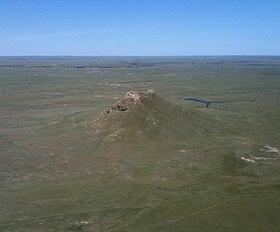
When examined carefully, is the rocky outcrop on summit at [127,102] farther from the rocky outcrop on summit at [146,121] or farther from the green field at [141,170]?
the green field at [141,170]

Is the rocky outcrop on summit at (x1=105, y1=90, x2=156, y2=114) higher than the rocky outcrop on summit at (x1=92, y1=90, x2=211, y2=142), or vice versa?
the rocky outcrop on summit at (x1=105, y1=90, x2=156, y2=114)

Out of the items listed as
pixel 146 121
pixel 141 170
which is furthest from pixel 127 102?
pixel 141 170

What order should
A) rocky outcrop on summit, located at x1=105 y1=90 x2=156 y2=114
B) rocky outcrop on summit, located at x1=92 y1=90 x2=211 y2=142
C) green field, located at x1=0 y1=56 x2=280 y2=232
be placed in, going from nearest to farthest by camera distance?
green field, located at x1=0 y1=56 x2=280 y2=232, rocky outcrop on summit, located at x1=92 y1=90 x2=211 y2=142, rocky outcrop on summit, located at x1=105 y1=90 x2=156 y2=114

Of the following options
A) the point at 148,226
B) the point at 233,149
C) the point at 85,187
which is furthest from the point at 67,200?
the point at 233,149

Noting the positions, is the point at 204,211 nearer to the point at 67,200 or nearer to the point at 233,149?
the point at 67,200

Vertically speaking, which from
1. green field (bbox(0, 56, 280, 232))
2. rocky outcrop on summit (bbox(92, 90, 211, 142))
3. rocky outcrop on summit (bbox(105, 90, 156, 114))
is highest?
rocky outcrop on summit (bbox(105, 90, 156, 114))

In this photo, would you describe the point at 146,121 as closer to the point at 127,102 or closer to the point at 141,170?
the point at 127,102

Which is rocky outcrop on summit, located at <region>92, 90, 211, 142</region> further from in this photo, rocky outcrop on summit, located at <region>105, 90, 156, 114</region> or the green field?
the green field

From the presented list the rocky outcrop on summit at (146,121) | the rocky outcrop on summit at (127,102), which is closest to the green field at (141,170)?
the rocky outcrop on summit at (146,121)

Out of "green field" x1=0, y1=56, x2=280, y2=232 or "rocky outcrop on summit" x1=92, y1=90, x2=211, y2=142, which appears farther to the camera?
"rocky outcrop on summit" x1=92, y1=90, x2=211, y2=142

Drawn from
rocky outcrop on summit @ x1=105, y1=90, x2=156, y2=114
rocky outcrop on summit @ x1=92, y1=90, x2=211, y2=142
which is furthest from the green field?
rocky outcrop on summit @ x1=105, y1=90, x2=156, y2=114

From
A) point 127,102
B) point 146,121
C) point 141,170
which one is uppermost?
point 127,102
